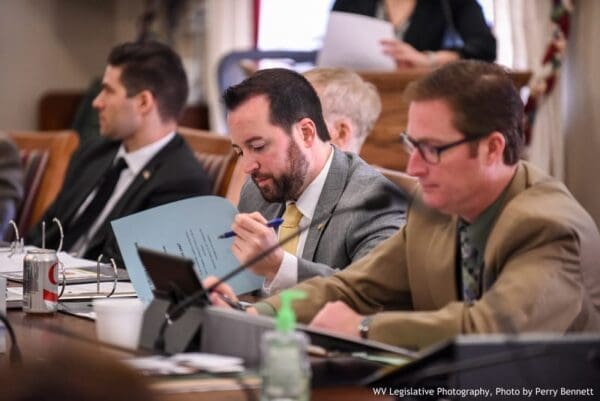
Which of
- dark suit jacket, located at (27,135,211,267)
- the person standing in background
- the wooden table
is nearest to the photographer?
the wooden table

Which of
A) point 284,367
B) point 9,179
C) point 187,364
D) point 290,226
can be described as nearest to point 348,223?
point 290,226

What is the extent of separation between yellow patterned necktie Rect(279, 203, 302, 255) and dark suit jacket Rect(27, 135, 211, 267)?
958mm

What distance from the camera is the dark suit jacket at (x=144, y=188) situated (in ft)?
13.4

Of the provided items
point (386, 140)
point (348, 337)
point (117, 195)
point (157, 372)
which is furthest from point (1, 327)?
point (386, 140)

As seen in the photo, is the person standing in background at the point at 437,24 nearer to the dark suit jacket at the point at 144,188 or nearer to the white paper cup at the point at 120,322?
the dark suit jacket at the point at 144,188

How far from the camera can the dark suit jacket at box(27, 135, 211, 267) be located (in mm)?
4082

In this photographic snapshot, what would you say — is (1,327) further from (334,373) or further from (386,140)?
(386,140)

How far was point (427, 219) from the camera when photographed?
230cm

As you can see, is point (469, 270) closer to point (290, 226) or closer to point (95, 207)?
point (290, 226)

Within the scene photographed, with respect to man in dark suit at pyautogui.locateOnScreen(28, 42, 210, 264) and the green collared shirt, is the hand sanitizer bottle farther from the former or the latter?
man in dark suit at pyautogui.locateOnScreen(28, 42, 210, 264)

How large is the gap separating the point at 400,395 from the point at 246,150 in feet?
3.85

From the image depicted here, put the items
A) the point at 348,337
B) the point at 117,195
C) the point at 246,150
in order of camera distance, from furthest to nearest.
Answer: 1. the point at 117,195
2. the point at 246,150
3. the point at 348,337

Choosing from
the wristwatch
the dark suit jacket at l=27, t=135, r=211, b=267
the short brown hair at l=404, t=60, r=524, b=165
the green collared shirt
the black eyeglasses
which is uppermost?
the short brown hair at l=404, t=60, r=524, b=165

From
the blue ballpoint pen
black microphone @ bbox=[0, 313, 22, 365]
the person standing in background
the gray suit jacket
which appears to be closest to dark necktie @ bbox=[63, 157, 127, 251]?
the person standing in background
